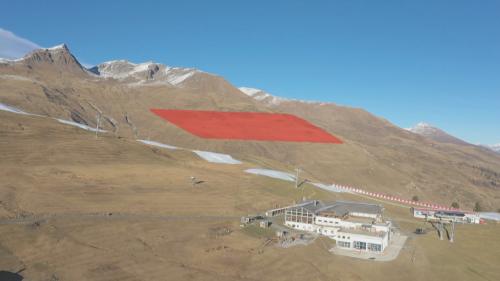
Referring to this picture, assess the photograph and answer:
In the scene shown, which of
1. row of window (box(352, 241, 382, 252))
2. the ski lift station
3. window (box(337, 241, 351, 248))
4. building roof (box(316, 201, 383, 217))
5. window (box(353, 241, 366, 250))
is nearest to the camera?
row of window (box(352, 241, 382, 252))

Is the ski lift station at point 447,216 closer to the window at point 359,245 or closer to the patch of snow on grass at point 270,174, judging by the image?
the patch of snow on grass at point 270,174

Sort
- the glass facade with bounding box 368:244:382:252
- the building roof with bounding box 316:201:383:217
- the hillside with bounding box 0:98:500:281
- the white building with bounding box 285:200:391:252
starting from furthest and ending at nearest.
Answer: the building roof with bounding box 316:201:383:217
the white building with bounding box 285:200:391:252
the glass facade with bounding box 368:244:382:252
the hillside with bounding box 0:98:500:281

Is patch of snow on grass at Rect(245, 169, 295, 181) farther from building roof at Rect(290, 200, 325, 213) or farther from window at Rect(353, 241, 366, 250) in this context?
window at Rect(353, 241, 366, 250)

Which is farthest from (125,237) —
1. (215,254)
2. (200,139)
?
(200,139)

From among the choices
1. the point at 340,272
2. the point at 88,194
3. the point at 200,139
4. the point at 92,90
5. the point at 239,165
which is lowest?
the point at 340,272

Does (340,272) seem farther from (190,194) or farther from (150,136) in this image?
(150,136)

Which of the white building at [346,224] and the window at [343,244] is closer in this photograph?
the white building at [346,224]
